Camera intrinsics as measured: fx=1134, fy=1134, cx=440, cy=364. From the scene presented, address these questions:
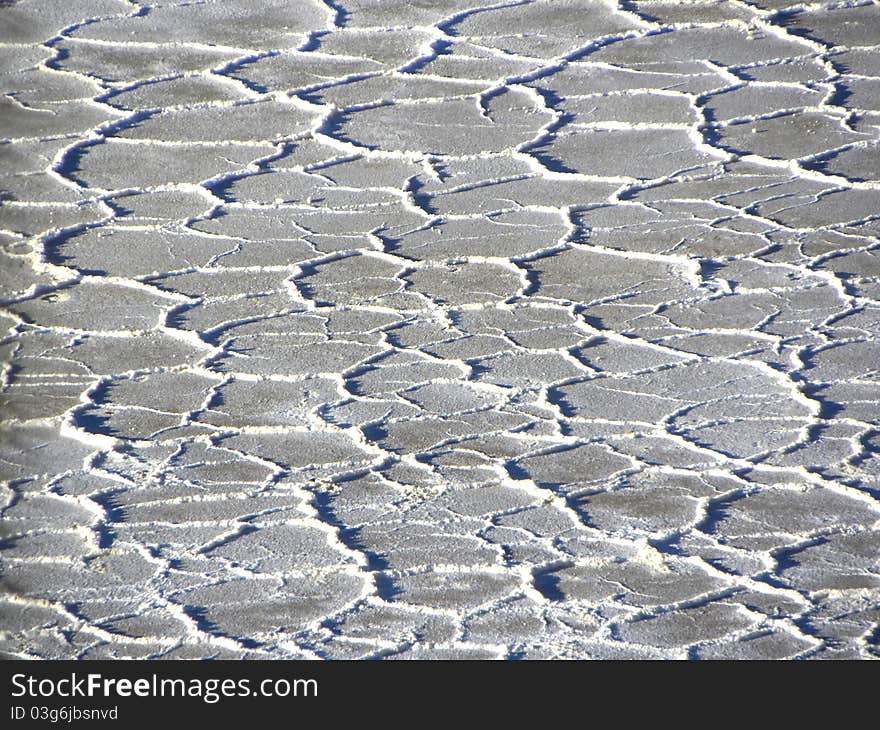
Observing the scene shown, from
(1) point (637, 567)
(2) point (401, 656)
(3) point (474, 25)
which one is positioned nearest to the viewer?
(2) point (401, 656)

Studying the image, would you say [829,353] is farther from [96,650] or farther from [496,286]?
[96,650]

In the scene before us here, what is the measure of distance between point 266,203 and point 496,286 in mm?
643

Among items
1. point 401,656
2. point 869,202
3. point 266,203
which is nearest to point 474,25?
point 266,203

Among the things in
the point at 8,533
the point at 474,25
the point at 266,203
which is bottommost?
the point at 8,533

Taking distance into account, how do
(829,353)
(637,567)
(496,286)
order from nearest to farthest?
(637,567) < (829,353) < (496,286)

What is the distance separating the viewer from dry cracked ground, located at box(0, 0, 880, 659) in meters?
1.82

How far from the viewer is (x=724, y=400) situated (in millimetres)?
2322

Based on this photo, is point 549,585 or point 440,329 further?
point 440,329

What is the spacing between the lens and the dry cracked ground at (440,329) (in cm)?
182

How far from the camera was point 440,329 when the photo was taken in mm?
2553

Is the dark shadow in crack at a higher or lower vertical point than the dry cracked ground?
lower

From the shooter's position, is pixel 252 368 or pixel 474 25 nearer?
pixel 252 368

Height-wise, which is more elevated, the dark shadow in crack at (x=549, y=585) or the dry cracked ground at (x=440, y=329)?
the dry cracked ground at (x=440, y=329)

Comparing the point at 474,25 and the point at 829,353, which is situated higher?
the point at 474,25
